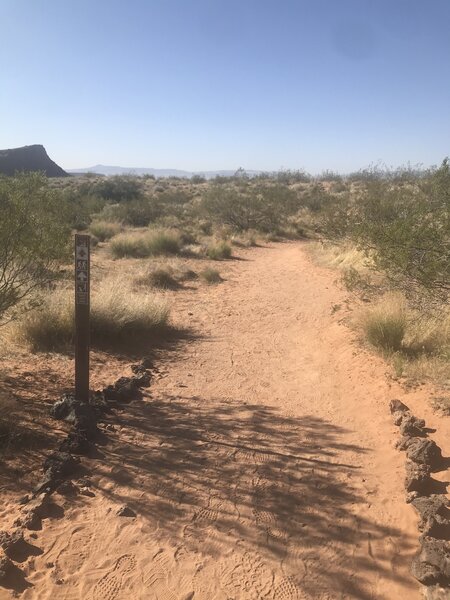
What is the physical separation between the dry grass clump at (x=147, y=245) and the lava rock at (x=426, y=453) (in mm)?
13774

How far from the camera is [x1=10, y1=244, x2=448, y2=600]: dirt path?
3.13m

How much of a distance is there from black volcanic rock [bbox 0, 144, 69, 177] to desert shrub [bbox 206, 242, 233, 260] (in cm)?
4665

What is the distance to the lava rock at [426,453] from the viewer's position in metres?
4.35

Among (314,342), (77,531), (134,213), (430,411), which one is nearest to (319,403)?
(430,411)

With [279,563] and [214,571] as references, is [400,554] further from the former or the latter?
A: [214,571]

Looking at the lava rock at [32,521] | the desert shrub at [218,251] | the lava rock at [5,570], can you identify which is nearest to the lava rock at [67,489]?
the lava rock at [32,521]

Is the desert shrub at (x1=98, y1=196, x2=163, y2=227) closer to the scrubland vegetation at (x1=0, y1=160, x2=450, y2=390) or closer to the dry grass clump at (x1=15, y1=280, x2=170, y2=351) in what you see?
the scrubland vegetation at (x1=0, y1=160, x2=450, y2=390)

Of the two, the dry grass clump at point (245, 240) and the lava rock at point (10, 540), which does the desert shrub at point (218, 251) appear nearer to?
the dry grass clump at point (245, 240)

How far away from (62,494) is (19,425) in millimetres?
1172

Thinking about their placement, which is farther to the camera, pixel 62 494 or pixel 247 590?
pixel 62 494

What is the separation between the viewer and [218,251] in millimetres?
18266

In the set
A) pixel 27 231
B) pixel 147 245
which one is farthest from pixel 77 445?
pixel 147 245

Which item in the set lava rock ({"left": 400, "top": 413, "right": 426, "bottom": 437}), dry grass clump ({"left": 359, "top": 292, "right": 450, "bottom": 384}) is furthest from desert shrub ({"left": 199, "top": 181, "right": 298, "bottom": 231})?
lava rock ({"left": 400, "top": 413, "right": 426, "bottom": 437})

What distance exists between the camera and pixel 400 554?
3393 mm
